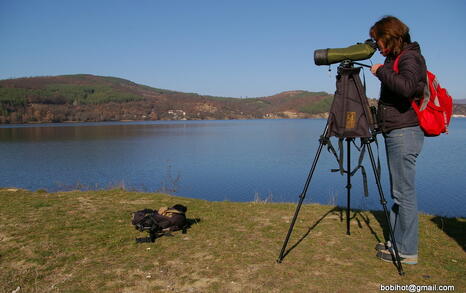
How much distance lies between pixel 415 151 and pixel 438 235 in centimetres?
167

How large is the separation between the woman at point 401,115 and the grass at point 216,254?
0.40m

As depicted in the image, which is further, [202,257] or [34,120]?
[34,120]

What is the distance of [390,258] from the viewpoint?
308cm

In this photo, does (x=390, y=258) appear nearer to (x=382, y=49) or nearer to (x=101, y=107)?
(x=382, y=49)

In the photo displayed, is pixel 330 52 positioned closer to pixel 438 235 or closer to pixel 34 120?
pixel 438 235

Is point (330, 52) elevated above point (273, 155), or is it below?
above

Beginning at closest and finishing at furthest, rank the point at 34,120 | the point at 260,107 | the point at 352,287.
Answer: the point at 352,287 → the point at 34,120 → the point at 260,107

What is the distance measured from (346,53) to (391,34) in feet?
1.49

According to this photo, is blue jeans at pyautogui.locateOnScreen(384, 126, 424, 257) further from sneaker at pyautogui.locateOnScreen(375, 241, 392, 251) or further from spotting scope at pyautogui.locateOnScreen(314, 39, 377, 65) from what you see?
spotting scope at pyautogui.locateOnScreen(314, 39, 377, 65)

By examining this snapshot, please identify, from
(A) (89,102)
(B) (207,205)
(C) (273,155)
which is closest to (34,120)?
(A) (89,102)

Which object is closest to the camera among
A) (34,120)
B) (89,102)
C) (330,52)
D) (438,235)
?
(330,52)

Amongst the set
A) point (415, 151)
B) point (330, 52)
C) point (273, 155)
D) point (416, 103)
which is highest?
point (330, 52)

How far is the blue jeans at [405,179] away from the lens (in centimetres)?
283

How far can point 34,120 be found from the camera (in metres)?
97.6
